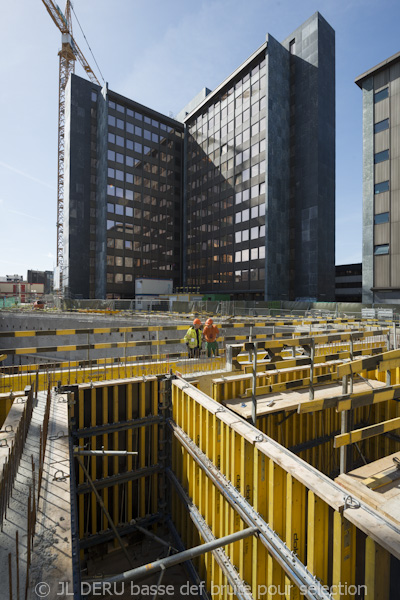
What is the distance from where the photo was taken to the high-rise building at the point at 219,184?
50.8 meters

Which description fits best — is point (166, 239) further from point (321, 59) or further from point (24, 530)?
point (24, 530)

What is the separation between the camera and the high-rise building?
5075 cm

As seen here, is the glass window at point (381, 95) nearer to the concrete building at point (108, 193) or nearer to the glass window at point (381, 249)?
the glass window at point (381, 249)

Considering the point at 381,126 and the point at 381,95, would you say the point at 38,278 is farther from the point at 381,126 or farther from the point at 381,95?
the point at 381,95

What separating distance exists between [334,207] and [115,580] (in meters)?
57.6

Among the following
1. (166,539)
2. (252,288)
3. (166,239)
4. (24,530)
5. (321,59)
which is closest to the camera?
(24,530)

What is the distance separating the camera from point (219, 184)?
2458 inches

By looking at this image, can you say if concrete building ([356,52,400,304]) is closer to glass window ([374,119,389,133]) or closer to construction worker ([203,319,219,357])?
glass window ([374,119,389,133])

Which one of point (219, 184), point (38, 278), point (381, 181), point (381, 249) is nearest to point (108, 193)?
A: point (219, 184)

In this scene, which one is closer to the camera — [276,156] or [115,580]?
[115,580]

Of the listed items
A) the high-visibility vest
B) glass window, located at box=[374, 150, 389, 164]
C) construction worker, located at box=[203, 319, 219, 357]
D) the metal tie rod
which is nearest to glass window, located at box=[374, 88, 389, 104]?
glass window, located at box=[374, 150, 389, 164]

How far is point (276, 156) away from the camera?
2020 inches

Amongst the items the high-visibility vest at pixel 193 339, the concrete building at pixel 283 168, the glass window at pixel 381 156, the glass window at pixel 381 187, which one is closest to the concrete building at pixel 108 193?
the concrete building at pixel 283 168

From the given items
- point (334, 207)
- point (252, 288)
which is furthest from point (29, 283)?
point (334, 207)
